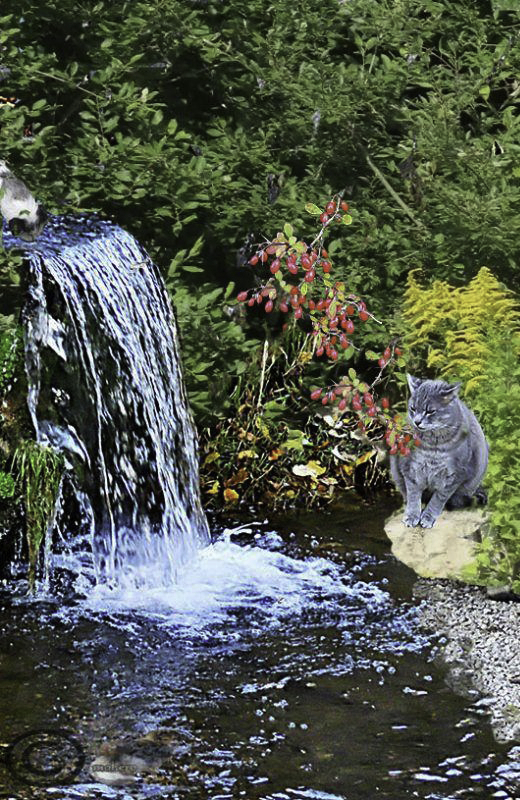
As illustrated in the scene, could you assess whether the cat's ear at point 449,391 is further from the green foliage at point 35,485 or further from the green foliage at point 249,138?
the green foliage at point 35,485

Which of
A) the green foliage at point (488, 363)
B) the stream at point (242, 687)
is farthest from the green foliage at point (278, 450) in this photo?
the green foliage at point (488, 363)

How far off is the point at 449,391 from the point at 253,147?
7.83 ft

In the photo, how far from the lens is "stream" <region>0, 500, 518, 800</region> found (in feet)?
15.5

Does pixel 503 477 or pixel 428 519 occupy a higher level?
pixel 503 477

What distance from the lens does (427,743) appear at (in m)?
4.98

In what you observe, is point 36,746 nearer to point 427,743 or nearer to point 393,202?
point 427,743

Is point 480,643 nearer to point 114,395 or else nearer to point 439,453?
point 439,453

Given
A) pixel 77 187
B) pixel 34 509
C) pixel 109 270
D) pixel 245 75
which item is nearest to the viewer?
pixel 34 509

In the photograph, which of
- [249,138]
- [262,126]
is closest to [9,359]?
[249,138]

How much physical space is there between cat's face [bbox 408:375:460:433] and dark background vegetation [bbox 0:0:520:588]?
1147 mm

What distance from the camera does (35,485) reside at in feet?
21.6

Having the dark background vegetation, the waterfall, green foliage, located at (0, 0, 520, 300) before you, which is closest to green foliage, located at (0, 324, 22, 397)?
the waterfall

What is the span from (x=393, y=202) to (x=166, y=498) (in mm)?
2755

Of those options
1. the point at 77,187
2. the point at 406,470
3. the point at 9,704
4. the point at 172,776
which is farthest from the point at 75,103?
the point at 172,776
